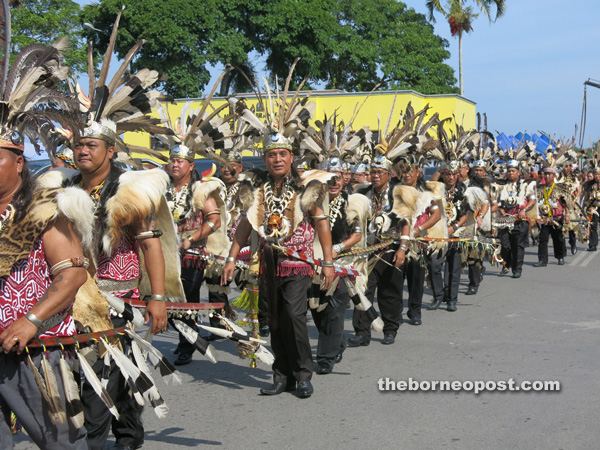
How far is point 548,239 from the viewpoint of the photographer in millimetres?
16812

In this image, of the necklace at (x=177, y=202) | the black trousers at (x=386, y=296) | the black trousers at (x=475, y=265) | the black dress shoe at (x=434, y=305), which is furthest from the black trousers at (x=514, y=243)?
the necklace at (x=177, y=202)

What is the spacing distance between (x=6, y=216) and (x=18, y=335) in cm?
51

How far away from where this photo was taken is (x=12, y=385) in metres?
3.57

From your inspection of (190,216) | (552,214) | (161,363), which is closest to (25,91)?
(161,363)

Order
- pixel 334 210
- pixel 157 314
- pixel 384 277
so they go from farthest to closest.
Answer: pixel 384 277 → pixel 334 210 → pixel 157 314

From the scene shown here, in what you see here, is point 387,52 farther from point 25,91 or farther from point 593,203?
point 25,91

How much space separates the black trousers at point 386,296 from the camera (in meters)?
8.65

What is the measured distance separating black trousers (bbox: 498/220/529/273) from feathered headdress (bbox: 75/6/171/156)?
34.2ft

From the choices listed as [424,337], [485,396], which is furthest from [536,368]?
[424,337]

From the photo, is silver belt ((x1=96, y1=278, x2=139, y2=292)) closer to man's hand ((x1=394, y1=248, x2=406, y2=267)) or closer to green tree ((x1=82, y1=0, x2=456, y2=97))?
man's hand ((x1=394, y1=248, x2=406, y2=267))

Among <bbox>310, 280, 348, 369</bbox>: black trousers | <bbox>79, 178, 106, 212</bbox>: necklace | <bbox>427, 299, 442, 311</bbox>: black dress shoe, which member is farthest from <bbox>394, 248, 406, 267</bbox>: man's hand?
<bbox>79, 178, 106, 212</bbox>: necklace

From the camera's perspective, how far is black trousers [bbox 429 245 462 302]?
11023 millimetres

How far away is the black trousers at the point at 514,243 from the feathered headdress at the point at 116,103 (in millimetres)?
10437

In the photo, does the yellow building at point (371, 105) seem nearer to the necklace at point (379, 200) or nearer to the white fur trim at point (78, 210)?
the necklace at point (379, 200)
